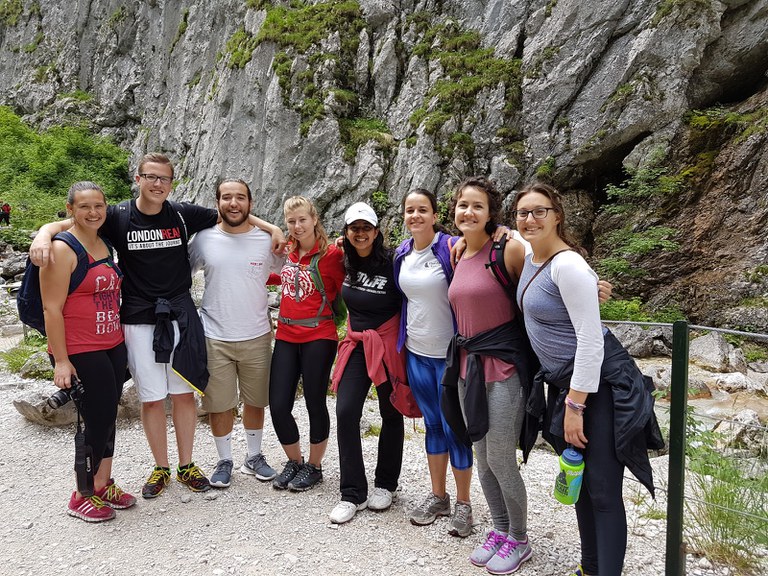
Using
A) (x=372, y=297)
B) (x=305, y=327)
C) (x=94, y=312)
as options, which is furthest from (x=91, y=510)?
(x=372, y=297)

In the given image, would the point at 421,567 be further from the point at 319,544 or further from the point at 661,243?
the point at 661,243

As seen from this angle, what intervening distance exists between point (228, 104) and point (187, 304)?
19.6 meters

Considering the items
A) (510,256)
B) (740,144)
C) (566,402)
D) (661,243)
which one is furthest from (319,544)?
(740,144)

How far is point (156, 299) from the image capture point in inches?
145

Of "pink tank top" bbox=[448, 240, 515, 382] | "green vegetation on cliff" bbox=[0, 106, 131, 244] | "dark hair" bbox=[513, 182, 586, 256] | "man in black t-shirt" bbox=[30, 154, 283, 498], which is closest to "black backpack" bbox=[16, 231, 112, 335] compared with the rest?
"man in black t-shirt" bbox=[30, 154, 283, 498]

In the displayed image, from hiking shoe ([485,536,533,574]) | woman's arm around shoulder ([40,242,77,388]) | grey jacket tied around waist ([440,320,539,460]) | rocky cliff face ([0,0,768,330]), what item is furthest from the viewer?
rocky cliff face ([0,0,768,330])

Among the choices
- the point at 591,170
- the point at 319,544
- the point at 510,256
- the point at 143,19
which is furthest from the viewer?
the point at 143,19

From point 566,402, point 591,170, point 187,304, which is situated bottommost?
point 566,402

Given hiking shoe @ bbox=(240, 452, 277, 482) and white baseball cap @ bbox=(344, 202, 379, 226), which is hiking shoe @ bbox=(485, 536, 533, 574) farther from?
white baseball cap @ bbox=(344, 202, 379, 226)

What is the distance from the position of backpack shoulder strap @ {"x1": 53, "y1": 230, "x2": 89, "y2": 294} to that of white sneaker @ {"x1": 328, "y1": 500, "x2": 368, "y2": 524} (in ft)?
8.26

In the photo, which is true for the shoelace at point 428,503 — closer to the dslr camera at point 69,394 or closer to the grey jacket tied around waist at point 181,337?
the grey jacket tied around waist at point 181,337

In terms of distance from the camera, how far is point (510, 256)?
9.02ft

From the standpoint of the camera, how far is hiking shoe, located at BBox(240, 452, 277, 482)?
164 inches

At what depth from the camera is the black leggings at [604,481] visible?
2.27 metres
